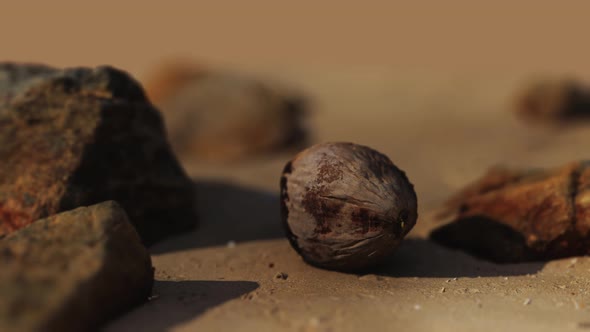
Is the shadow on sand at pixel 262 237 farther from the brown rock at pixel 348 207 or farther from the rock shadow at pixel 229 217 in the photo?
the brown rock at pixel 348 207

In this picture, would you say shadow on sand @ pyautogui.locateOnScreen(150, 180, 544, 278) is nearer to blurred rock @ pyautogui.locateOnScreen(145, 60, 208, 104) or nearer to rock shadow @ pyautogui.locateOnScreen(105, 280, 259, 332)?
rock shadow @ pyautogui.locateOnScreen(105, 280, 259, 332)

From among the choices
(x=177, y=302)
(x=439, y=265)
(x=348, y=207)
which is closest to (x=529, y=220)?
(x=439, y=265)

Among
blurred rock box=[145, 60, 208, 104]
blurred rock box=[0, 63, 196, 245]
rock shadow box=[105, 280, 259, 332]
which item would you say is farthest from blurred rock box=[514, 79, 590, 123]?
rock shadow box=[105, 280, 259, 332]

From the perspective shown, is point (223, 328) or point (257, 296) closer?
point (223, 328)

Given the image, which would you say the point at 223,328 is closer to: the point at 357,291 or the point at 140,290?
the point at 140,290

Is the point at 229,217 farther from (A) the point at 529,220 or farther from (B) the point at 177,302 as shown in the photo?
(A) the point at 529,220

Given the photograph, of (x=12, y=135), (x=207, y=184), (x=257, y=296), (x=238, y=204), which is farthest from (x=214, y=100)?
(x=257, y=296)

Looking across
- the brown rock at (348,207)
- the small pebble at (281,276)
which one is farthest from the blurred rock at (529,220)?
the small pebble at (281,276)
